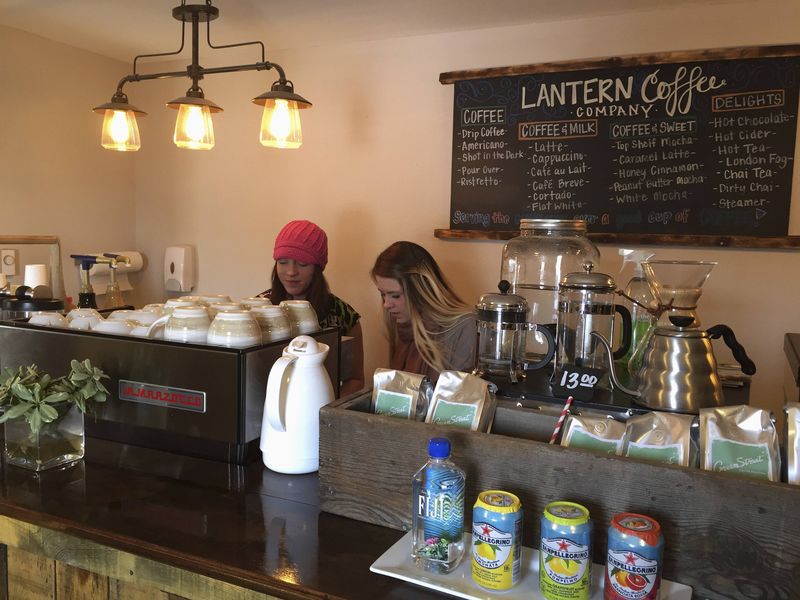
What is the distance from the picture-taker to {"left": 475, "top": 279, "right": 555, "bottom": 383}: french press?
1.33 metres

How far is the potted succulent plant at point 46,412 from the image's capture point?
1.18 meters

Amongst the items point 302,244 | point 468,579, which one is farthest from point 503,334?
point 302,244

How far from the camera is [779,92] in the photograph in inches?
90.7

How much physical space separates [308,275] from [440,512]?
189 cm

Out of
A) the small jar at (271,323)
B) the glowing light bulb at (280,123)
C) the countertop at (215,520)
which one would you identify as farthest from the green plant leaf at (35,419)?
the glowing light bulb at (280,123)

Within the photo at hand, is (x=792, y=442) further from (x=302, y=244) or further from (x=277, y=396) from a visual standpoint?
(x=302, y=244)

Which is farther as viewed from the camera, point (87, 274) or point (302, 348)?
point (87, 274)

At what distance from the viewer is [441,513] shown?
2.85 ft

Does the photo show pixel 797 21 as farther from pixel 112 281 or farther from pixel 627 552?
pixel 112 281

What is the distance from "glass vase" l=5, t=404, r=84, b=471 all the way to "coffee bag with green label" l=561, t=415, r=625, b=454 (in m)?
0.92

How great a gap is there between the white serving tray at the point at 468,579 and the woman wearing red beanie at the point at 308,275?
5.47 feet

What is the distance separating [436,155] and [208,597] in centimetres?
225

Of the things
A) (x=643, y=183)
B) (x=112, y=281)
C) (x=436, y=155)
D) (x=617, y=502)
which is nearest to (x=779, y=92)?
(x=643, y=183)

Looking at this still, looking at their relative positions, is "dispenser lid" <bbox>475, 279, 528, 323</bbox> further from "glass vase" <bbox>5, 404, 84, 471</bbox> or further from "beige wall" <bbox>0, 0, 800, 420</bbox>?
"beige wall" <bbox>0, 0, 800, 420</bbox>
